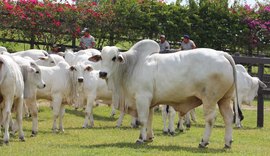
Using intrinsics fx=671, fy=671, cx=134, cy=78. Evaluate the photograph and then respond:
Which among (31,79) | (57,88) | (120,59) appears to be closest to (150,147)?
(120,59)

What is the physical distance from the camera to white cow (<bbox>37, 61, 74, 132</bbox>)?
1689 centimetres

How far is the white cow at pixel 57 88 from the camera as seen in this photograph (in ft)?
55.4

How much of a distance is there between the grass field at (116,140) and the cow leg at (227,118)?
0.22 m

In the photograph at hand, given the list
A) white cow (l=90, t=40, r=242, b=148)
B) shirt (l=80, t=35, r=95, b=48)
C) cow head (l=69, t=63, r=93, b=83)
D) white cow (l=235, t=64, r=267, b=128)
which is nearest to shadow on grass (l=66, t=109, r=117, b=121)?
shirt (l=80, t=35, r=95, b=48)

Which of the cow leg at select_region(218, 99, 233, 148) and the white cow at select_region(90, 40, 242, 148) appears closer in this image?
the white cow at select_region(90, 40, 242, 148)

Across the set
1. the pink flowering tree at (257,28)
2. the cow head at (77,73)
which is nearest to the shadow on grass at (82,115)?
the cow head at (77,73)

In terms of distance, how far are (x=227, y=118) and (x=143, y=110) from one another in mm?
1689

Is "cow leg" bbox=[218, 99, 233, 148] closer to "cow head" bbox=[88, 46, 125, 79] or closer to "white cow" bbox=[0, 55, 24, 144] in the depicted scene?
"cow head" bbox=[88, 46, 125, 79]

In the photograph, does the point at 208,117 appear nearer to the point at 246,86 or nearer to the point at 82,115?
the point at 246,86

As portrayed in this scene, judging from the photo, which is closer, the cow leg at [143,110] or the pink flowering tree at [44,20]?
the cow leg at [143,110]

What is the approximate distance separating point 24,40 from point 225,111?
13.9m

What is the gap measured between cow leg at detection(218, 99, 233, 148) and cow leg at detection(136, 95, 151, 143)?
1.52 meters

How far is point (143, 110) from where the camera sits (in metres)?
13.4

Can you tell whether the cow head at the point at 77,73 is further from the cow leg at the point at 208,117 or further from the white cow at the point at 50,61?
the cow leg at the point at 208,117
